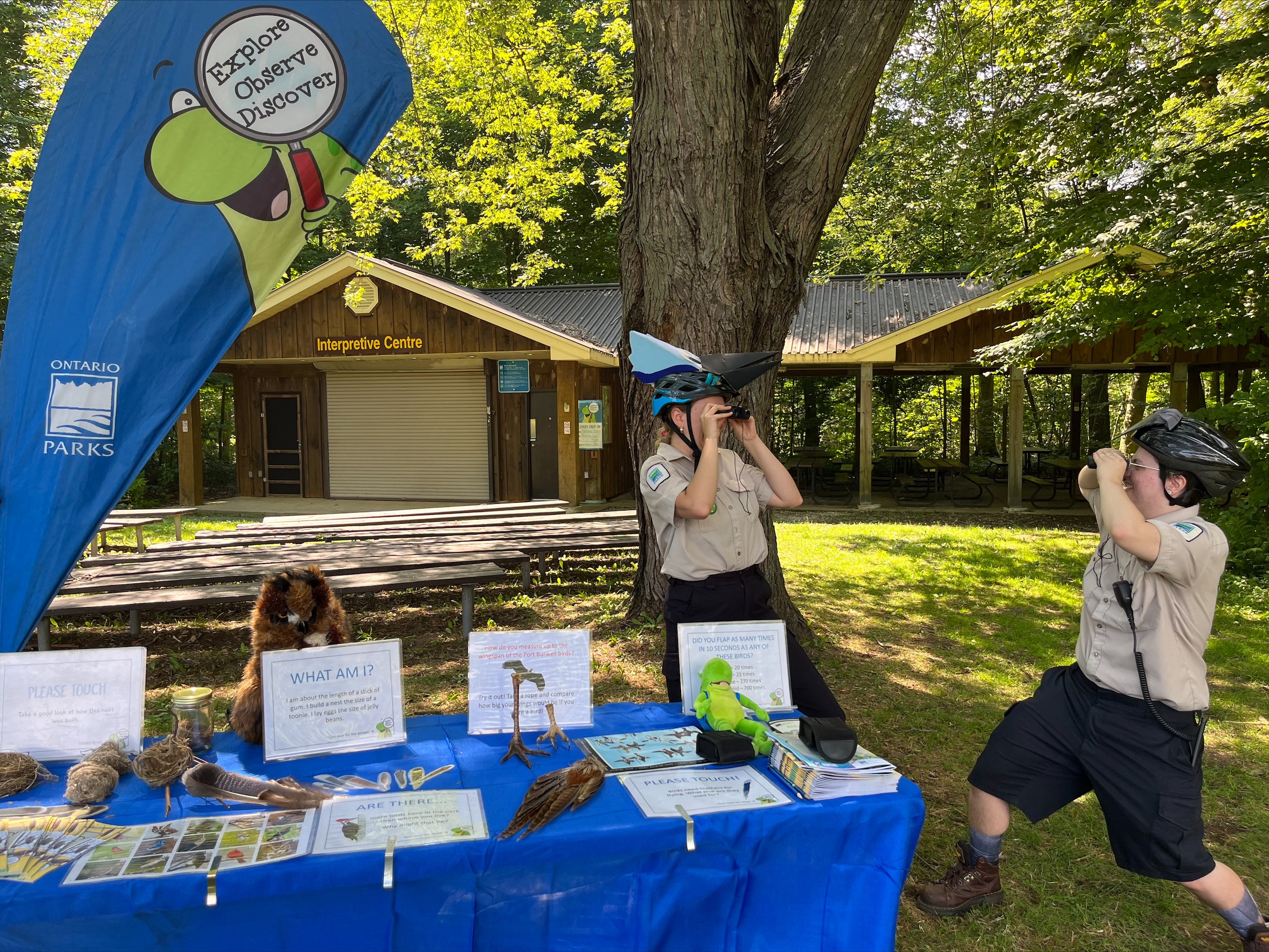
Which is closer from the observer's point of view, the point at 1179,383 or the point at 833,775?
the point at 833,775

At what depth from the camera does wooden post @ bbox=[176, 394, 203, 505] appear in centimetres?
1533

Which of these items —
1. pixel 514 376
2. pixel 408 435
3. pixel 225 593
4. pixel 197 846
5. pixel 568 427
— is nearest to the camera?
pixel 197 846

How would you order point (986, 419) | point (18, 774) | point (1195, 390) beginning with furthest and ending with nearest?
point (986, 419)
point (1195, 390)
point (18, 774)

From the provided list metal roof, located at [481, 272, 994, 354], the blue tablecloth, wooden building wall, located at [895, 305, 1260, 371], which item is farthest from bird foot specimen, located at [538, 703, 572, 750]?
wooden building wall, located at [895, 305, 1260, 371]

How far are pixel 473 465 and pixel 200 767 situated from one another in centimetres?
1376

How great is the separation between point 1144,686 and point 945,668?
3290 millimetres

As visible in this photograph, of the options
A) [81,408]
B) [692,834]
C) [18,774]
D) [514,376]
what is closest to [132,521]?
[514,376]

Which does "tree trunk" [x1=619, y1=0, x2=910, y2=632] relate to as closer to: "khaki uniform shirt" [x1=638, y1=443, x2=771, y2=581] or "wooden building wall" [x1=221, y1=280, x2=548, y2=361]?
"khaki uniform shirt" [x1=638, y1=443, x2=771, y2=581]

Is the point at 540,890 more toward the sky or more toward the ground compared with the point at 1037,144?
more toward the ground

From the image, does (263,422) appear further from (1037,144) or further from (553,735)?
(553,735)

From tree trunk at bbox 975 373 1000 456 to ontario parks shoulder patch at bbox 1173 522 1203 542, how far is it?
19195 mm

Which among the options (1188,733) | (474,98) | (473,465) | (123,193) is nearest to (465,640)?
(123,193)

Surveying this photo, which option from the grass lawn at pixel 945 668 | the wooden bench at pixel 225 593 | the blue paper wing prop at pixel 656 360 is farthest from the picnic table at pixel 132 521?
the blue paper wing prop at pixel 656 360

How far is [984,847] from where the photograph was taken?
9.45 feet
